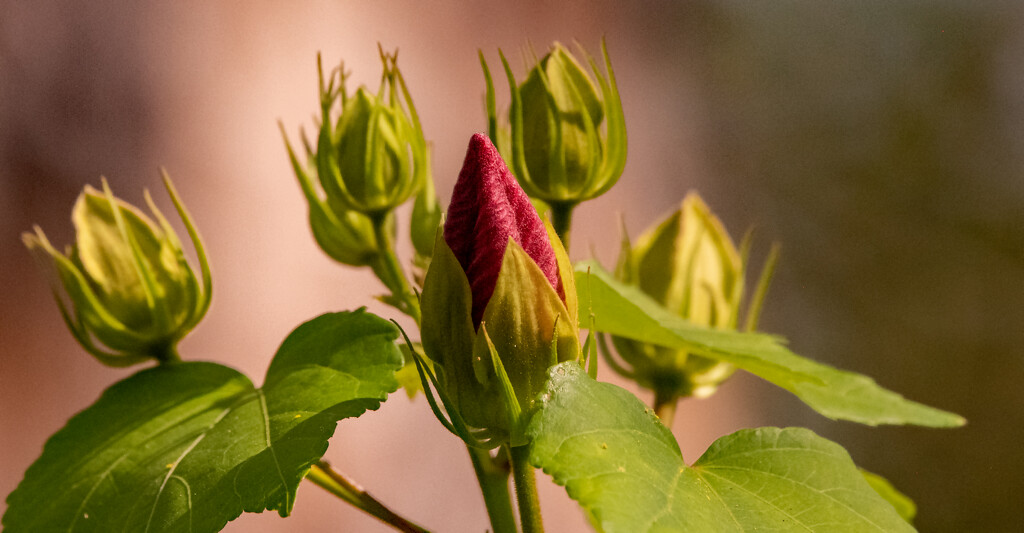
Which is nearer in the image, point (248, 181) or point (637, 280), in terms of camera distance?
point (637, 280)

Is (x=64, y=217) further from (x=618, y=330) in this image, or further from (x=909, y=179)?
(x=909, y=179)

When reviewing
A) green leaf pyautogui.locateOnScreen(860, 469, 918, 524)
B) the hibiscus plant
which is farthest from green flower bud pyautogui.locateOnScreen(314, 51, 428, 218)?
green leaf pyautogui.locateOnScreen(860, 469, 918, 524)

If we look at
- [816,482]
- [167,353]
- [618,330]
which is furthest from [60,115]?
[816,482]

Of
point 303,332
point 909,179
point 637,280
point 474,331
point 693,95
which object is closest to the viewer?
point 474,331

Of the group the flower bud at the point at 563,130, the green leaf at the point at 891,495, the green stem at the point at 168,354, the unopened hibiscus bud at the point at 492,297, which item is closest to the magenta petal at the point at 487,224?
the unopened hibiscus bud at the point at 492,297

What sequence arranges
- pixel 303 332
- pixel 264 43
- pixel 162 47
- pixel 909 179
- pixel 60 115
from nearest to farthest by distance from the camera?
pixel 303 332, pixel 60 115, pixel 162 47, pixel 264 43, pixel 909 179

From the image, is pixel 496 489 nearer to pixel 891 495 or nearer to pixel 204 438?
pixel 204 438
